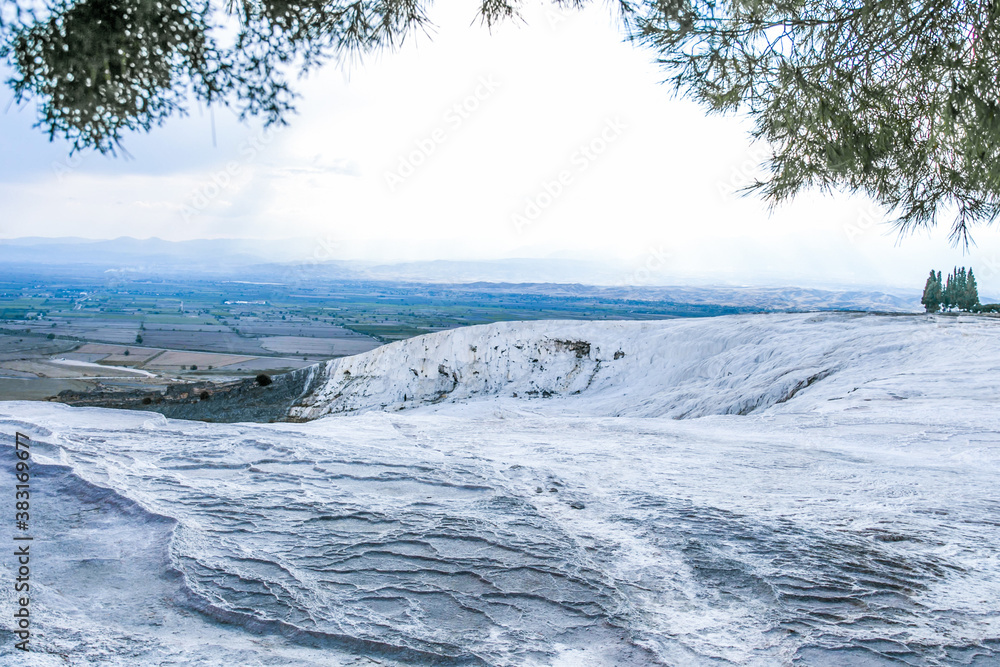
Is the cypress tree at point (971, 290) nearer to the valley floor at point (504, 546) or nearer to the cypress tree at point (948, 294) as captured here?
the cypress tree at point (948, 294)

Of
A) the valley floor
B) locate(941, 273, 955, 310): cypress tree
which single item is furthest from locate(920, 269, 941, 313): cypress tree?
the valley floor

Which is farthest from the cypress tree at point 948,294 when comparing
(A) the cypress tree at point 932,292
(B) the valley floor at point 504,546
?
(B) the valley floor at point 504,546

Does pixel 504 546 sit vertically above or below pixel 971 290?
below

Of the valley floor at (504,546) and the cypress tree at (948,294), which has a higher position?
the cypress tree at (948,294)

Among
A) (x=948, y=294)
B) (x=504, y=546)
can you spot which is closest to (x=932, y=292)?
(x=948, y=294)

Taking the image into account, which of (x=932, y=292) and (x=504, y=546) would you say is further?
(x=932, y=292)

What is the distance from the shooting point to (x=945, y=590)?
6.47 ft

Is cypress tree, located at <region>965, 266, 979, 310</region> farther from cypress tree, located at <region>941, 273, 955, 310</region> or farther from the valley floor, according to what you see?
the valley floor

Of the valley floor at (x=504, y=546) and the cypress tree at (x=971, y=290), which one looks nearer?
the valley floor at (x=504, y=546)

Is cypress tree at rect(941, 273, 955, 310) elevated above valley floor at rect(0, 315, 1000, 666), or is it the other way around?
cypress tree at rect(941, 273, 955, 310)

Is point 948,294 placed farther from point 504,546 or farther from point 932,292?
point 504,546

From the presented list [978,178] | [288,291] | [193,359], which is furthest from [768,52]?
[288,291]

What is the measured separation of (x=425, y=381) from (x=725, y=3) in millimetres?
9142

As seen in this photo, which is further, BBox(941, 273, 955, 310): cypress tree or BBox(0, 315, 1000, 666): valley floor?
BBox(941, 273, 955, 310): cypress tree
